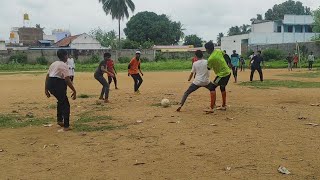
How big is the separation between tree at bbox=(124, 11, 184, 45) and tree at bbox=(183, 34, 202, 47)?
19.8 ft

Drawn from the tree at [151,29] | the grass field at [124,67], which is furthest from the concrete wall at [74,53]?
the tree at [151,29]

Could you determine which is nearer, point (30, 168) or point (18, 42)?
point (30, 168)

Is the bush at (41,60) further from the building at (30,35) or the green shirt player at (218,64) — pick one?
the green shirt player at (218,64)

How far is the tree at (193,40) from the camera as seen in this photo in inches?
3162

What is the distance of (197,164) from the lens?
18.1ft

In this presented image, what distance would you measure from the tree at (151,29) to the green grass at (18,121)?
62.1 metres

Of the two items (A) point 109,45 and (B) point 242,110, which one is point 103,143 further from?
(A) point 109,45

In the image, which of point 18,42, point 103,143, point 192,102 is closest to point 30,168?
point 103,143

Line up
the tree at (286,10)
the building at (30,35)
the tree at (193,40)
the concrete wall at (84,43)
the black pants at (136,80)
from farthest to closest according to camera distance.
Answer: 1. the tree at (286,10)
2. the tree at (193,40)
3. the building at (30,35)
4. the concrete wall at (84,43)
5. the black pants at (136,80)

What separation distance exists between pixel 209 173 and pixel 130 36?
69351 millimetres

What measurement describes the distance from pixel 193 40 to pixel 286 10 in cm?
2178

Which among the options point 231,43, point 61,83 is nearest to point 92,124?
point 61,83

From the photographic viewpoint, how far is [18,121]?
941 cm

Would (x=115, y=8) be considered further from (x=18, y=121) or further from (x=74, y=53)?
(x=18, y=121)
